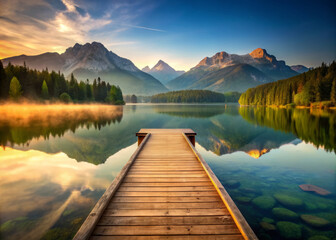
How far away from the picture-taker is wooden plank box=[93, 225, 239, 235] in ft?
12.7

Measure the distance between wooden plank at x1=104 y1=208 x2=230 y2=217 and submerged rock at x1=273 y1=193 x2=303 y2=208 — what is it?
15.8 ft

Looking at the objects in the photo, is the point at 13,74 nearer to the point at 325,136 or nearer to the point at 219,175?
the point at 219,175

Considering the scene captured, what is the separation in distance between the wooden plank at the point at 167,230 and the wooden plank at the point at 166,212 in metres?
0.43

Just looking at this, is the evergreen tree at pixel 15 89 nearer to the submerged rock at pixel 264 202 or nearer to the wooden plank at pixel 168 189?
the wooden plank at pixel 168 189

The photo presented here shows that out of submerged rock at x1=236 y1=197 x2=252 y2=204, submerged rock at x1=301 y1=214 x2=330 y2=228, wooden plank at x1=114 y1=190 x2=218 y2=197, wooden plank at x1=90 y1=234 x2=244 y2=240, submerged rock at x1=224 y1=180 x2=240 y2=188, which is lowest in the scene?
submerged rock at x1=224 y1=180 x2=240 y2=188

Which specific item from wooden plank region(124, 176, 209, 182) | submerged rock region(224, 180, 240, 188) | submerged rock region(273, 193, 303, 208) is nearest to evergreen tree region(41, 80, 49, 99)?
wooden plank region(124, 176, 209, 182)

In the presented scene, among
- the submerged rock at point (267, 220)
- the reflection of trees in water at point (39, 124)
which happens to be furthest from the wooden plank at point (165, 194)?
the reflection of trees in water at point (39, 124)

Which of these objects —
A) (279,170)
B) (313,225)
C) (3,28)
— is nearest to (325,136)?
(279,170)

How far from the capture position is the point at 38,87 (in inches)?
3339

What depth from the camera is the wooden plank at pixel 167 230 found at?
3864 millimetres

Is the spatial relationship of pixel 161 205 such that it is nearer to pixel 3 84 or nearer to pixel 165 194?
pixel 165 194

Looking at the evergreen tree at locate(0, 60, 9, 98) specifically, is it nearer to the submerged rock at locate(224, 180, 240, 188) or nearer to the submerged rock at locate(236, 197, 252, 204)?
the submerged rock at locate(224, 180, 240, 188)

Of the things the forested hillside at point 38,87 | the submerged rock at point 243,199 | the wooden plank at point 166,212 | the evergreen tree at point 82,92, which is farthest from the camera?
the evergreen tree at point 82,92

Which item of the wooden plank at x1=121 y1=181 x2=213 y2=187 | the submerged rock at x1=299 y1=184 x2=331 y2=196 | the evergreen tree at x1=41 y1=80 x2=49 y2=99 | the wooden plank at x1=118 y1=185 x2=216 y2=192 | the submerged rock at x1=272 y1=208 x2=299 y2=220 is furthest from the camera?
the evergreen tree at x1=41 y1=80 x2=49 y2=99
